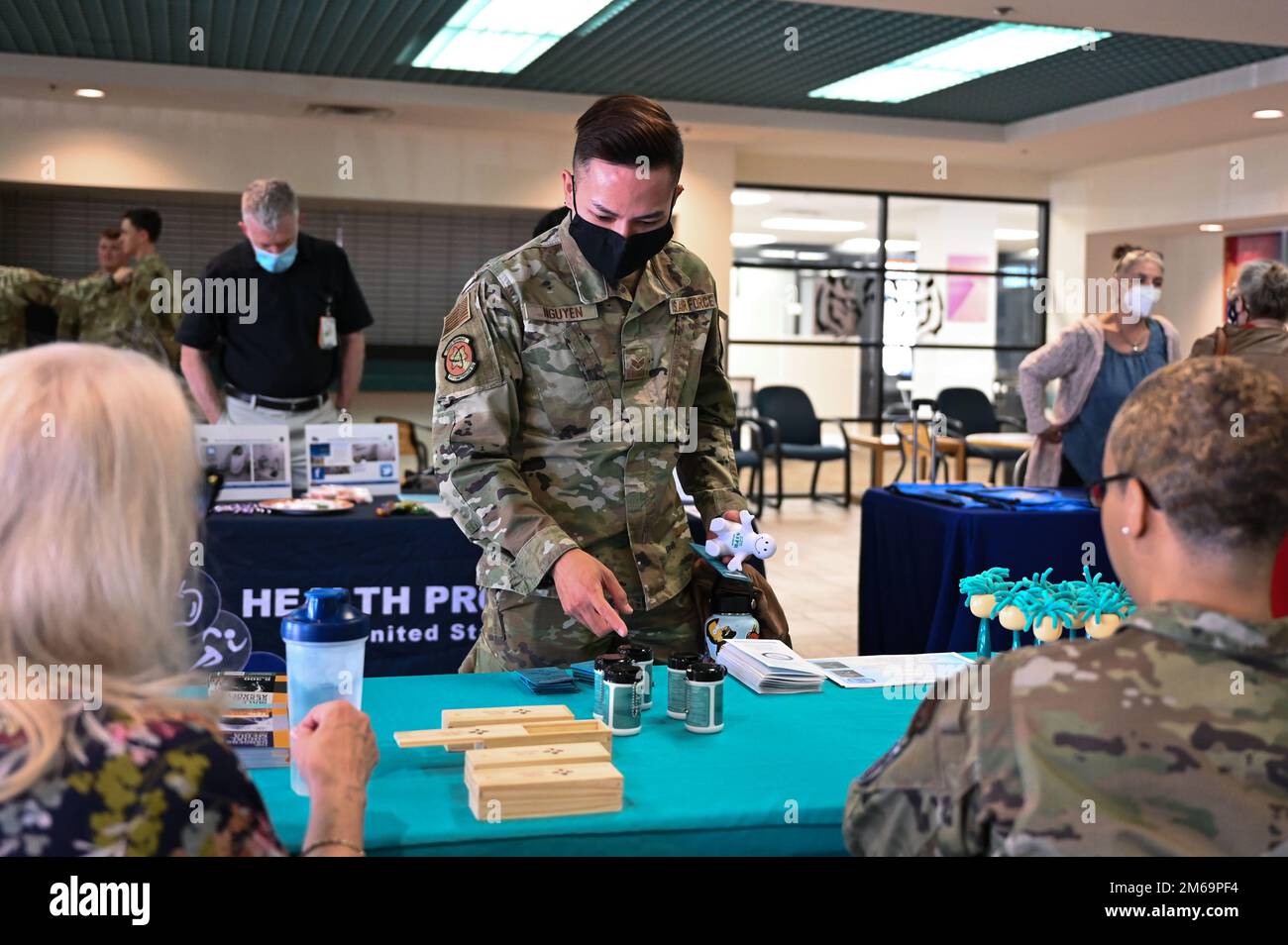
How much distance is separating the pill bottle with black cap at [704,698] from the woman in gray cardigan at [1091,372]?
155 inches

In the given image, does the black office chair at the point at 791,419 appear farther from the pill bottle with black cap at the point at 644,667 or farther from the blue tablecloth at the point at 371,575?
the pill bottle with black cap at the point at 644,667

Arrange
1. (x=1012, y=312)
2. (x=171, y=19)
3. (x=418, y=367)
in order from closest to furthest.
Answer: (x=171, y=19) < (x=418, y=367) < (x=1012, y=312)

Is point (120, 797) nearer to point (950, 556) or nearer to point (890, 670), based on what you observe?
point (890, 670)

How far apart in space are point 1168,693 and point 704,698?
29.9 inches

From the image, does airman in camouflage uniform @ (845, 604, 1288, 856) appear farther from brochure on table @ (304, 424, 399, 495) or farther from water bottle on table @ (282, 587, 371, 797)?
brochure on table @ (304, 424, 399, 495)

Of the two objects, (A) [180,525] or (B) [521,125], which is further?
(B) [521,125]

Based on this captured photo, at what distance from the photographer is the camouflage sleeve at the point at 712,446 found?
239cm

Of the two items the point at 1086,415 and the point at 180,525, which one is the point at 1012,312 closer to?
the point at 1086,415

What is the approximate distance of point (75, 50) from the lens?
7906 millimetres

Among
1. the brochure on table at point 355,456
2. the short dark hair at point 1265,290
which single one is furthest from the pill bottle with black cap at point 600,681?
the short dark hair at point 1265,290

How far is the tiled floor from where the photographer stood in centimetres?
638

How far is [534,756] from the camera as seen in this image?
1.60m

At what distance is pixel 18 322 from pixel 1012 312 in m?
8.51
